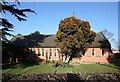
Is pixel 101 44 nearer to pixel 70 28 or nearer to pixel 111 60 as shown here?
pixel 111 60

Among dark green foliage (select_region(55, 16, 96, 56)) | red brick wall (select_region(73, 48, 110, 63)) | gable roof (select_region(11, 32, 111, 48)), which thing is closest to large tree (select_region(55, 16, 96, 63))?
dark green foliage (select_region(55, 16, 96, 56))

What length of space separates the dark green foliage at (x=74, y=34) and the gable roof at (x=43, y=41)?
986 cm

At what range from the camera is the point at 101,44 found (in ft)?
155

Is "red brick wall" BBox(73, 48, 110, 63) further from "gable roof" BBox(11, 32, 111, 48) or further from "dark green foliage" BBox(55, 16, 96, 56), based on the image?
"dark green foliage" BBox(55, 16, 96, 56)

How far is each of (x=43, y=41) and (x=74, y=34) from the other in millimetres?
15436

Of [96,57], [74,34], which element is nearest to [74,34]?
[74,34]

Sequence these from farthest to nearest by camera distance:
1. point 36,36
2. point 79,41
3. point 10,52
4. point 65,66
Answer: point 36,36 → point 79,41 → point 65,66 → point 10,52

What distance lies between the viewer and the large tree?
36938 mm

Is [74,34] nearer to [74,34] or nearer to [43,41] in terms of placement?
[74,34]

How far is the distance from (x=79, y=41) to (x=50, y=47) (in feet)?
44.5

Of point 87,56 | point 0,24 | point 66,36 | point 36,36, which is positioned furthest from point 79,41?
point 0,24

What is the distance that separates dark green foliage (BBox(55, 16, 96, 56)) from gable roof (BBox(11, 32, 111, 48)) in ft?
32.4

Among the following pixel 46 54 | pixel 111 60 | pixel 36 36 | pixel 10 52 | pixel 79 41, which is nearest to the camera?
pixel 10 52

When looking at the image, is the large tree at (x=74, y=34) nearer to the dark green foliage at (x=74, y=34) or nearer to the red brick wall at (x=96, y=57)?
the dark green foliage at (x=74, y=34)
